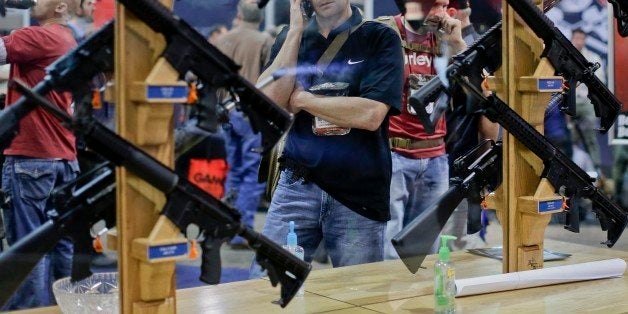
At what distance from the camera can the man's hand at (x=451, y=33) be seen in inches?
145

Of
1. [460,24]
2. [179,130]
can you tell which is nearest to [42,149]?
[179,130]

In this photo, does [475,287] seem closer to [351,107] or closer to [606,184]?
[351,107]

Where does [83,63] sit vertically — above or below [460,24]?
below

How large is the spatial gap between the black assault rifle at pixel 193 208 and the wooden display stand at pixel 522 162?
1.05 m

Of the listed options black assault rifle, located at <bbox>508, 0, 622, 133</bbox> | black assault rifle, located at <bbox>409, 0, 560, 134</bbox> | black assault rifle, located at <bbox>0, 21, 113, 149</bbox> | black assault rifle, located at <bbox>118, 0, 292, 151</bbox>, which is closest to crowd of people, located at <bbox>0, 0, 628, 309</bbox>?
black assault rifle, located at <bbox>409, 0, 560, 134</bbox>

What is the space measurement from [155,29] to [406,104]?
5.07ft

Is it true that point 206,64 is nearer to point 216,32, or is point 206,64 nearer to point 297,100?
point 216,32

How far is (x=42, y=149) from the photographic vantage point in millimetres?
3133

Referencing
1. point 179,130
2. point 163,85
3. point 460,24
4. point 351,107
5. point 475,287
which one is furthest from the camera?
point 460,24

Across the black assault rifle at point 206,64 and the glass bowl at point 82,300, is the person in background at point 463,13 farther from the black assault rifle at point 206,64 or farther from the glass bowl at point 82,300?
the glass bowl at point 82,300

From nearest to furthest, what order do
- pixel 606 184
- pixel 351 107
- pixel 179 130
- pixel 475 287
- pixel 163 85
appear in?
pixel 163 85 < pixel 179 130 < pixel 475 287 < pixel 351 107 < pixel 606 184

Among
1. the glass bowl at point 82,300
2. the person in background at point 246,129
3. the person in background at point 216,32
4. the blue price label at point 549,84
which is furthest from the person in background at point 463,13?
the glass bowl at point 82,300

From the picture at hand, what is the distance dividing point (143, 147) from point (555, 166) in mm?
1493

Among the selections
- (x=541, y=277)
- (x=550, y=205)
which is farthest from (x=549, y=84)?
(x=541, y=277)
